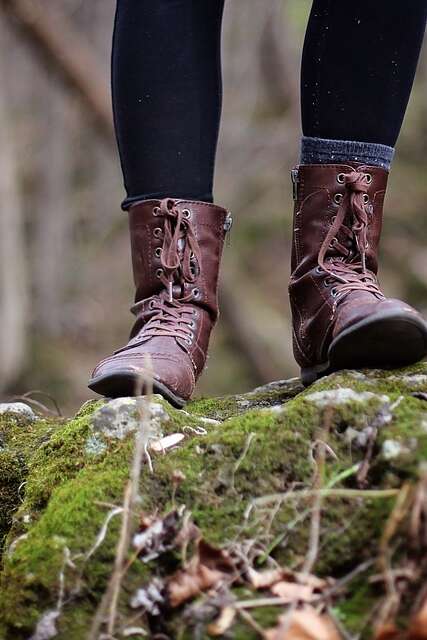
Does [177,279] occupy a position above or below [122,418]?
above

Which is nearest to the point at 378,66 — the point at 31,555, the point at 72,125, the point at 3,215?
the point at 31,555

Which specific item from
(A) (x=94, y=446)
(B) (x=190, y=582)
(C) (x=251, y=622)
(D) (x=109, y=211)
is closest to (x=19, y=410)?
(A) (x=94, y=446)

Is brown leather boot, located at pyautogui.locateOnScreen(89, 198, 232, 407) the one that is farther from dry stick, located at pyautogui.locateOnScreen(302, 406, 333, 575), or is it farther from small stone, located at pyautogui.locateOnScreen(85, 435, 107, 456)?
dry stick, located at pyautogui.locateOnScreen(302, 406, 333, 575)

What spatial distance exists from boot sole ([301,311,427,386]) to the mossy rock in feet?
0.12

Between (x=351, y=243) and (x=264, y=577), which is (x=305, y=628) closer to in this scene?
(x=264, y=577)

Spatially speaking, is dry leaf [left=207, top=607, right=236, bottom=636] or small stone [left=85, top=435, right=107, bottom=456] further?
small stone [left=85, top=435, right=107, bottom=456]

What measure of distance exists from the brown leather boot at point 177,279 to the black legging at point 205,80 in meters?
0.06

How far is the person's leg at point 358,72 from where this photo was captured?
1.87m

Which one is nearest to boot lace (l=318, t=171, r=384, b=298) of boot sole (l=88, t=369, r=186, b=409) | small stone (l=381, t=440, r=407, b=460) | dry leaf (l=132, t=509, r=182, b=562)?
boot sole (l=88, t=369, r=186, b=409)

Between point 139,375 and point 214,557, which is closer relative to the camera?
point 214,557

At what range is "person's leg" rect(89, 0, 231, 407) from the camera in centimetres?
200

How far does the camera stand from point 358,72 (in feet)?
6.24

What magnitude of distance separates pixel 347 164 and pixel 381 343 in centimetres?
44

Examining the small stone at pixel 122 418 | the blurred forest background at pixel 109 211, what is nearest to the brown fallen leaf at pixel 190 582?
the small stone at pixel 122 418
